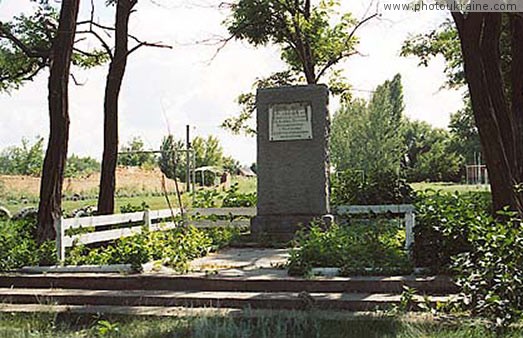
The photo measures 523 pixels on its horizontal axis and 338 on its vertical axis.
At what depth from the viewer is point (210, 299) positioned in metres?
7.33

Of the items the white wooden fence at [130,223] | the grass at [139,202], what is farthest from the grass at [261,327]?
the grass at [139,202]

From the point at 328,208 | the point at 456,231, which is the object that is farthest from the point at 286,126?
the point at 456,231

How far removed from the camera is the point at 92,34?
1305cm

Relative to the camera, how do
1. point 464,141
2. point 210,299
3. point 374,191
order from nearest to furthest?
point 210,299 < point 374,191 < point 464,141

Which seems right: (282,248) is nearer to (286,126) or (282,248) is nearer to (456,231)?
(286,126)

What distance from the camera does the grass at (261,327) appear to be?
566 cm

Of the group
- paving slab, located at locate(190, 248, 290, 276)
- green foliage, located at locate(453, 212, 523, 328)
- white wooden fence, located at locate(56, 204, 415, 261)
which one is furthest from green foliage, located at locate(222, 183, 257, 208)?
green foliage, located at locate(453, 212, 523, 328)

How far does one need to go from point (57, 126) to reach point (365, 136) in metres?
34.8

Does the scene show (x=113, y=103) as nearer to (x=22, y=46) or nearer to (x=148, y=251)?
(x=22, y=46)

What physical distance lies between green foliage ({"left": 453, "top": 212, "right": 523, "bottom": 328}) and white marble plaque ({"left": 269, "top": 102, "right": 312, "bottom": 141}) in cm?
586

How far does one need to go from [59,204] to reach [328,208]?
189 inches

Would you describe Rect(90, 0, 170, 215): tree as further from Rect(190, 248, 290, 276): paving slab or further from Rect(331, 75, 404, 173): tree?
Rect(331, 75, 404, 173): tree

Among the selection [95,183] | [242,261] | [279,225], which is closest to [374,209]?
[279,225]

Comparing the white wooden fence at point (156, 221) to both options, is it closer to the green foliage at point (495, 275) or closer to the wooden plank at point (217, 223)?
the wooden plank at point (217, 223)
